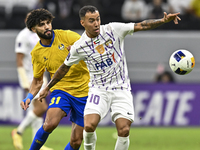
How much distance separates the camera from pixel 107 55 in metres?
5.55

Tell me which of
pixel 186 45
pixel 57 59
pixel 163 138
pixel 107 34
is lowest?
pixel 163 138

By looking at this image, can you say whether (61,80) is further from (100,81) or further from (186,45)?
(186,45)

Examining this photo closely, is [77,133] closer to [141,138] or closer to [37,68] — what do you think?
[37,68]

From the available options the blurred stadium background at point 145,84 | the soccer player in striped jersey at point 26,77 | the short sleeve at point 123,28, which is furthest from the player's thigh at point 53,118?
the soccer player in striped jersey at point 26,77

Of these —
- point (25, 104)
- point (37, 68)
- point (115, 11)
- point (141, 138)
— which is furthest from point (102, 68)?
point (115, 11)

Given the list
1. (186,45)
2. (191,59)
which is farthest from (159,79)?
(191,59)

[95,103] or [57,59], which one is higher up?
[57,59]

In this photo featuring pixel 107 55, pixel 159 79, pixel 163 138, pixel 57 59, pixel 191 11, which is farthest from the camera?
pixel 191 11

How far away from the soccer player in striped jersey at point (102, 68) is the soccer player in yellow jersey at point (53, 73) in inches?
13.0

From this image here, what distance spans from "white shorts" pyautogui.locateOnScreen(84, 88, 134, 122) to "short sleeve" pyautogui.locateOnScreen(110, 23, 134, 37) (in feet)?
2.61

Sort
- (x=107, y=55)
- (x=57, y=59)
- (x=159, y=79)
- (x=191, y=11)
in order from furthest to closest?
(x=191, y=11) → (x=159, y=79) → (x=57, y=59) → (x=107, y=55)

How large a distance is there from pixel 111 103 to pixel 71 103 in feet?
2.20

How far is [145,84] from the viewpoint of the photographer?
11.0 m

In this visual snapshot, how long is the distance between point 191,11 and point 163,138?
5.46 meters
